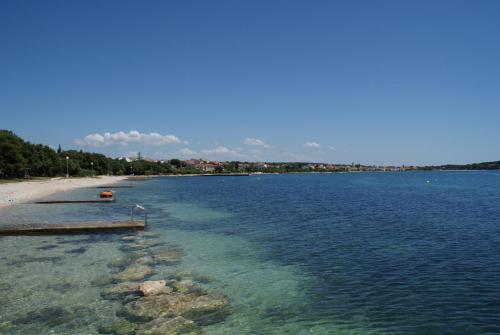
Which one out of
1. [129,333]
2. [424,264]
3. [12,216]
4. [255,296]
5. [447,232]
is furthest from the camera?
[12,216]

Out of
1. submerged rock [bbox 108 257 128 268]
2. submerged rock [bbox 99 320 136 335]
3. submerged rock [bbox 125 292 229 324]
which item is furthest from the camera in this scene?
submerged rock [bbox 108 257 128 268]

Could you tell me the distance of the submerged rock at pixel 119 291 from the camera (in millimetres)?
16016

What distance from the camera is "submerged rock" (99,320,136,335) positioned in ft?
41.1

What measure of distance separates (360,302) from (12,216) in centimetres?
4066

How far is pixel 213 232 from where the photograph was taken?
33.3 meters

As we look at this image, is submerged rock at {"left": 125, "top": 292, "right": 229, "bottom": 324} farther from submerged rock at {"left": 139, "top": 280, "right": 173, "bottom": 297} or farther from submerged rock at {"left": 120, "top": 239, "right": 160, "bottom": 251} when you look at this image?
submerged rock at {"left": 120, "top": 239, "right": 160, "bottom": 251}

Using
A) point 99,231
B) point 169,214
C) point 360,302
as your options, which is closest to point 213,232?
point 99,231

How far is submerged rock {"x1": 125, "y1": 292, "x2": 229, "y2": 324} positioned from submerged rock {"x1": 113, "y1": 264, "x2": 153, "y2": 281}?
3.53 meters

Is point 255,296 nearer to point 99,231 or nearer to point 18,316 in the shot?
point 18,316

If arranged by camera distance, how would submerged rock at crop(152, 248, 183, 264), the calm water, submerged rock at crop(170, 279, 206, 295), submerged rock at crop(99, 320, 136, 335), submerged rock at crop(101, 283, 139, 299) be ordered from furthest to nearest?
1. submerged rock at crop(152, 248, 183, 264)
2. submerged rock at crop(170, 279, 206, 295)
3. submerged rock at crop(101, 283, 139, 299)
4. the calm water
5. submerged rock at crop(99, 320, 136, 335)

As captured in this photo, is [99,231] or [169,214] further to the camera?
[169,214]

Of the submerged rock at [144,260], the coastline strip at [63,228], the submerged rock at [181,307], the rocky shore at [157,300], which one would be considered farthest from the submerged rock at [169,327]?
the coastline strip at [63,228]

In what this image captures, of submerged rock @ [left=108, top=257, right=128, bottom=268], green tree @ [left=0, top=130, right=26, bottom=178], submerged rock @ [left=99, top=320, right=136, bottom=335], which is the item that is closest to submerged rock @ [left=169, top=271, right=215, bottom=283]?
submerged rock @ [left=108, top=257, right=128, bottom=268]

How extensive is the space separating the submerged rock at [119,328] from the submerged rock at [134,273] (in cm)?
530
